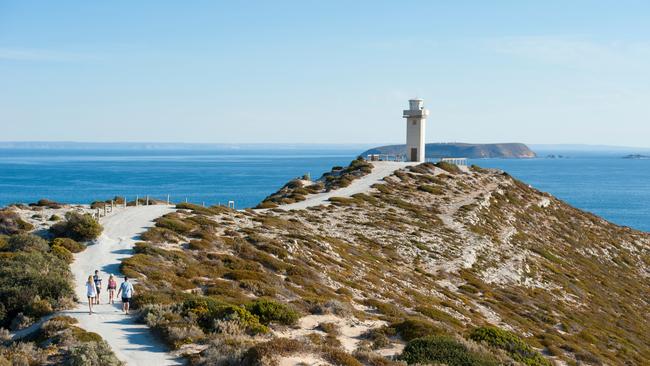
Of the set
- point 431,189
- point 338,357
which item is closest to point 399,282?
point 338,357

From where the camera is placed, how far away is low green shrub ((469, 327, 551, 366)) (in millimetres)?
21453

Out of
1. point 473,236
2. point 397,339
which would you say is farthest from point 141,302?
point 473,236

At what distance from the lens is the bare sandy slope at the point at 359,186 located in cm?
5806

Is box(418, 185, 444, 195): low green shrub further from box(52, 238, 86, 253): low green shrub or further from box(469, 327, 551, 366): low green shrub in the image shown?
box(469, 327, 551, 366): low green shrub

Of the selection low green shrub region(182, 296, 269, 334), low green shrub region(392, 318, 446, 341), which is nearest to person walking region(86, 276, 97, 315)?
low green shrub region(182, 296, 269, 334)

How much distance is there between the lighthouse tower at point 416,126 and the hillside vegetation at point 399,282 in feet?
40.6

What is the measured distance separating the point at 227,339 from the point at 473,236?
3959cm

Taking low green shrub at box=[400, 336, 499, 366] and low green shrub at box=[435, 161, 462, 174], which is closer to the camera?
low green shrub at box=[400, 336, 499, 366]

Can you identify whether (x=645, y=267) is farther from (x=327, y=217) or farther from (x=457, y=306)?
(x=457, y=306)

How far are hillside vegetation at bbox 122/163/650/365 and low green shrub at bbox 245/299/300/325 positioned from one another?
76 mm

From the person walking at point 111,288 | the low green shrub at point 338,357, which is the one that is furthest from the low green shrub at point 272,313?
the person walking at point 111,288

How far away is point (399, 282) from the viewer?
37000 mm

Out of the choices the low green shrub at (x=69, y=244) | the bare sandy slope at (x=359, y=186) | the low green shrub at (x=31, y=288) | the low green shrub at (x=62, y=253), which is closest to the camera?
the low green shrub at (x=31, y=288)

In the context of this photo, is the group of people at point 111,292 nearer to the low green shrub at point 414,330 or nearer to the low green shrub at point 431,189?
the low green shrub at point 414,330
